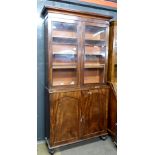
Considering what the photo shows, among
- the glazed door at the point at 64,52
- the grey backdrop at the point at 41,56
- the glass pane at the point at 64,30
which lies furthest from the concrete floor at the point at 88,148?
the glass pane at the point at 64,30

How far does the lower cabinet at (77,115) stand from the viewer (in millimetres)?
2227

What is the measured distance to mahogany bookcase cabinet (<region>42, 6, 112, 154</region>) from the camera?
222 cm

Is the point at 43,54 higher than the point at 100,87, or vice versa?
the point at 43,54

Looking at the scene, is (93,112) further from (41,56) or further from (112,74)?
(41,56)

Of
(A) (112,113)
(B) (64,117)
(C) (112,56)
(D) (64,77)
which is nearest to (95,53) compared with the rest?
(C) (112,56)

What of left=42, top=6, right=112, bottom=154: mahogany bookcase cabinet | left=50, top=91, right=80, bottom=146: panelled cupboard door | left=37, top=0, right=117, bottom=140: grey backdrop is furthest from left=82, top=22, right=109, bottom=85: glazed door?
left=37, top=0, right=117, bottom=140: grey backdrop

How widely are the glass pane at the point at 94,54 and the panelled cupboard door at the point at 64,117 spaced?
45 centimetres

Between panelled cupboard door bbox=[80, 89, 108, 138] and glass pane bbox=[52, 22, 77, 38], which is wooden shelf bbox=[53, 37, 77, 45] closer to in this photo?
glass pane bbox=[52, 22, 77, 38]
